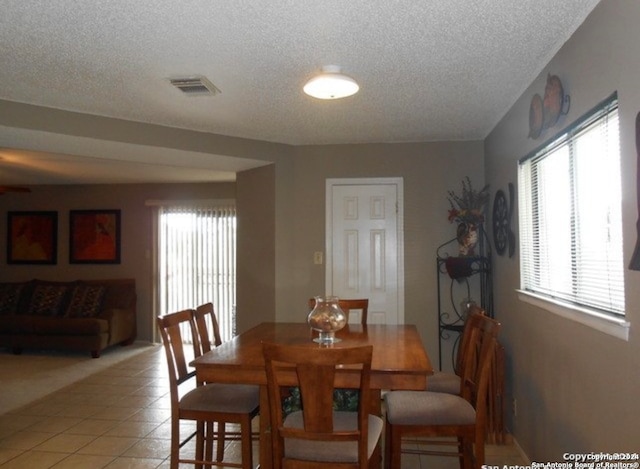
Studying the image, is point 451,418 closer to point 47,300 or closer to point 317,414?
point 317,414

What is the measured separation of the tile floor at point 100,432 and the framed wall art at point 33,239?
116 inches

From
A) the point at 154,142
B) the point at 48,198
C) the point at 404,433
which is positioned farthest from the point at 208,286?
the point at 404,433

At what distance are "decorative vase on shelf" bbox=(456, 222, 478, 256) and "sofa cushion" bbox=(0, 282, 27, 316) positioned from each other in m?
5.90

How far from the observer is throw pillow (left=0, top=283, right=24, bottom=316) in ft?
20.5

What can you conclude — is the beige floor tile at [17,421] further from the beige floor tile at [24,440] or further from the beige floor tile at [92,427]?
the beige floor tile at [92,427]

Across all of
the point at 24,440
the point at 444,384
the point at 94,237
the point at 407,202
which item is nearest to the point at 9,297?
the point at 94,237

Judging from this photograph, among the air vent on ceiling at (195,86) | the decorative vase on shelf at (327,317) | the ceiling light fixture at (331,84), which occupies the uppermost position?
the air vent on ceiling at (195,86)

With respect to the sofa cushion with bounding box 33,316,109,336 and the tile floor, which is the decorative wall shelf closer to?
the tile floor

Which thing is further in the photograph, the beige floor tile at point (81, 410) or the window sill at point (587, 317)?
the beige floor tile at point (81, 410)

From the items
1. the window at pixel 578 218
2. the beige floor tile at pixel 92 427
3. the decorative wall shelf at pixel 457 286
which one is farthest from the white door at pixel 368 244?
the beige floor tile at pixel 92 427

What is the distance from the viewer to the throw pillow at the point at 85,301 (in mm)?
6109

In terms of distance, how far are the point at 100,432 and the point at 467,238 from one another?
10.8 feet

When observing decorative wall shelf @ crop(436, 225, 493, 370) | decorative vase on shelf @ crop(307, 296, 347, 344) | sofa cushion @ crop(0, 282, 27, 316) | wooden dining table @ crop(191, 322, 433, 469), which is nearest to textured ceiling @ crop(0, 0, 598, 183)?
decorative wall shelf @ crop(436, 225, 493, 370)

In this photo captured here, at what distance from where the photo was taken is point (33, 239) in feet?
22.7
